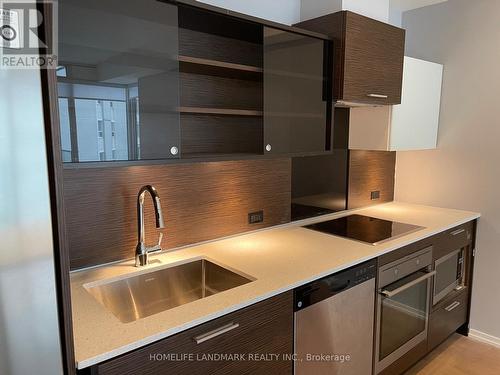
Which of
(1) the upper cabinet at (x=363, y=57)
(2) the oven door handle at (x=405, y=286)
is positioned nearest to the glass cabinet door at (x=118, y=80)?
(1) the upper cabinet at (x=363, y=57)

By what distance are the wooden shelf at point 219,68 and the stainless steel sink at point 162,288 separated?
37.3 inches

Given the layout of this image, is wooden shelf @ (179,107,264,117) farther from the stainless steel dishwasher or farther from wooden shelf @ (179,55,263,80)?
the stainless steel dishwasher

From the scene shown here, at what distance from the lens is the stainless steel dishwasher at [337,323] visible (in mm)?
1632

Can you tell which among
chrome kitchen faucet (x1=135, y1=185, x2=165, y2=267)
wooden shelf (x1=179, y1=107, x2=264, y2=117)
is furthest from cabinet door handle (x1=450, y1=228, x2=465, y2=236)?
chrome kitchen faucet (x1=135, y1=185, x2=165, y2=267)

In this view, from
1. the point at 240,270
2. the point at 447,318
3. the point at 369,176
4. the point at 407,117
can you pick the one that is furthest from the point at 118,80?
the point at 447,318

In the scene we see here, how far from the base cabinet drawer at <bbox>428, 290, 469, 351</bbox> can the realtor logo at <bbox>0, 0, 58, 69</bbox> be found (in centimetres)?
260

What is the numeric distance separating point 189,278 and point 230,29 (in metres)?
1.26

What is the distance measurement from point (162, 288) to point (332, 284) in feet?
2.65

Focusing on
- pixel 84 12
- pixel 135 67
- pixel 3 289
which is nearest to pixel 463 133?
pixel 135 67

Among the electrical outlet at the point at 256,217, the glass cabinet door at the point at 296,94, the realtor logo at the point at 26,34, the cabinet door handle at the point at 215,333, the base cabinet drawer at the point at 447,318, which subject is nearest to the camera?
the realtor logo at the point at 26,34

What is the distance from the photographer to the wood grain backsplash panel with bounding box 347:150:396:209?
2.91 m

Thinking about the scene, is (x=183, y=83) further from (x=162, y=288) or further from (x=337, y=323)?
(x=337, y=323)

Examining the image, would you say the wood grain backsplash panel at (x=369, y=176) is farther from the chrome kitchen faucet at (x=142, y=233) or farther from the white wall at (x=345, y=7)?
the chrome kitchen faucet at (x=142, y=233)

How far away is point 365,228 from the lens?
7.88ft
